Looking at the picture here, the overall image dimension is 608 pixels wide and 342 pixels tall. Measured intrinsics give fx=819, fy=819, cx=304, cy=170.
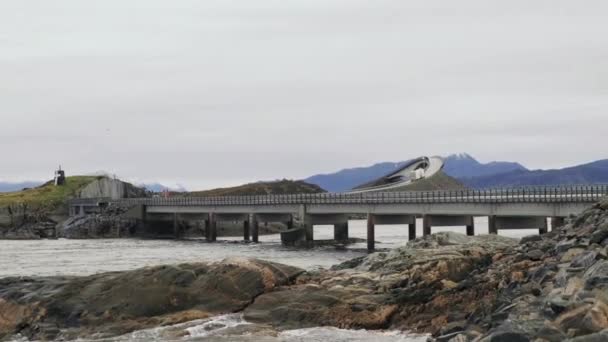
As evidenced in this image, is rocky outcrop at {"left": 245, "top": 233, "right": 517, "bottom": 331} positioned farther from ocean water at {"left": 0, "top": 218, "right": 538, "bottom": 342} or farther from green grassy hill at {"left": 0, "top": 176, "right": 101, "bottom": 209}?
green grassy hill at {"left": 0, "top": 176, "right": 101, "bottom": 209}

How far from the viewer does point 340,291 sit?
37125mm

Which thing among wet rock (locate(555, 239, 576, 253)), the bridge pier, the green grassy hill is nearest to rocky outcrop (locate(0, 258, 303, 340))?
wet rock (locate(555, 239, 576, 253))

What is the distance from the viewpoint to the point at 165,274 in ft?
132

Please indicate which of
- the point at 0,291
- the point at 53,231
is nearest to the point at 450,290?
the point at 0,291

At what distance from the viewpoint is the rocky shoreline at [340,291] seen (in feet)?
97.2

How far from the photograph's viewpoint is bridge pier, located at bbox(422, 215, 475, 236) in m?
81.5

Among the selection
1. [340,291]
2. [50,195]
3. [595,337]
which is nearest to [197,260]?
[340,291]

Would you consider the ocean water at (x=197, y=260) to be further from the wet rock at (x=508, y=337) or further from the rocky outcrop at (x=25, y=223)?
the rocky outcrop at (x=25, y=223)

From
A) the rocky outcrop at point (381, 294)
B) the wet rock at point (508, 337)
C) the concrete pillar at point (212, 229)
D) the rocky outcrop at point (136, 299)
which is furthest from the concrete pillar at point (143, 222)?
the wet rock at point (508, 337)

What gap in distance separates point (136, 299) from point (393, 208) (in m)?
53.5

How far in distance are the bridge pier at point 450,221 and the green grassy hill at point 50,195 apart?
99590 mm

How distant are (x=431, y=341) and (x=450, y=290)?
22.5 feet

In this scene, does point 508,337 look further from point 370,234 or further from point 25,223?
point 25,223

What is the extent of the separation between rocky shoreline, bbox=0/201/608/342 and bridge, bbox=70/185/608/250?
22676mm
